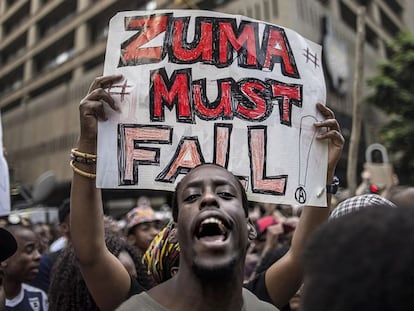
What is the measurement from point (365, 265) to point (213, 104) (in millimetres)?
1516

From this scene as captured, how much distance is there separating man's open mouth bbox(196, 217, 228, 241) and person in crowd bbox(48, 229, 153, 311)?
82 centimetres

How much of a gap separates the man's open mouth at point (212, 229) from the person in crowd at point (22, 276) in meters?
1.83

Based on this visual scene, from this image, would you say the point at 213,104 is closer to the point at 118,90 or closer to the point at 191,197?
the point at 118,90

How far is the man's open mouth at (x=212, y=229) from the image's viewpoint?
1.67 metres

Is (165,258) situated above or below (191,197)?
below

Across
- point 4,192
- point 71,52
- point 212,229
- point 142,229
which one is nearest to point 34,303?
point 4,192

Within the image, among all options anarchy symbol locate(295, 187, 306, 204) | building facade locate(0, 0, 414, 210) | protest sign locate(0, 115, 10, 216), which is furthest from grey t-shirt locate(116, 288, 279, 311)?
building facade locate(0, 0, 414, 210)

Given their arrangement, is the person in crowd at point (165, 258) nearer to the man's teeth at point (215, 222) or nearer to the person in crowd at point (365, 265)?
the man's teeth at point (215, 222)

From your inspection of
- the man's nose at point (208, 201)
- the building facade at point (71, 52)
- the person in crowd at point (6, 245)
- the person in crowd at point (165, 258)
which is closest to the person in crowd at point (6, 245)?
the person in crowd at point (6, 245)

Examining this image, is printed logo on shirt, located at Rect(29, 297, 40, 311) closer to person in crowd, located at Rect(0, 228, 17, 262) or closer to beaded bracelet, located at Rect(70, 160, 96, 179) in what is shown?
person in crowd, located at Rect(0, 228, 17, 262)

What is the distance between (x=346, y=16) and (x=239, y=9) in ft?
Answer: 27.3

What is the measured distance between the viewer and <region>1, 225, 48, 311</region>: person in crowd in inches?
122

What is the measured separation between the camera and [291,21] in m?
17.6

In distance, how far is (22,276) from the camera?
3227 millimetres
